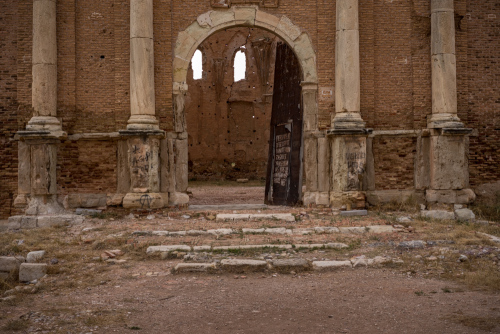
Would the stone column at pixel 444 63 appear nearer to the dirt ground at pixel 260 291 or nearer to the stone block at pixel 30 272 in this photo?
the dirt ground at pixel 260 291

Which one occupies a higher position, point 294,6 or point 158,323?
point 294,6

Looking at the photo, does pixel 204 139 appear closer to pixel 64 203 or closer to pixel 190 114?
pixel 190 114

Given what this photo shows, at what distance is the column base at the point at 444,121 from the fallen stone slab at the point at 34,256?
766 cm

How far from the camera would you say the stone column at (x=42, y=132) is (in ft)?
30.3

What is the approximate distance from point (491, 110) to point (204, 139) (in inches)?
671

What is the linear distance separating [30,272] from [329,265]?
11.4ft

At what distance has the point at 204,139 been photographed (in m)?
25.5

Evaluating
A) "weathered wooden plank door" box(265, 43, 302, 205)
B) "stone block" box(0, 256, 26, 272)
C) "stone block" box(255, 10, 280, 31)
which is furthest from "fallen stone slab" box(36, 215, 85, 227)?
"stone block" box(255, 10, 280, 31)

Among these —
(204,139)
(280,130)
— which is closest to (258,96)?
(204,139)

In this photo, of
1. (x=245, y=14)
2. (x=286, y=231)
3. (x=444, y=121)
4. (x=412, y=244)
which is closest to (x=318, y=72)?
(x=245, y=14)

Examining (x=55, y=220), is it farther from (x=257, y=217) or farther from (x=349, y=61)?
(x=349, y=61)

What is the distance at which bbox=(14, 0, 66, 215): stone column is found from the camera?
9.23 m

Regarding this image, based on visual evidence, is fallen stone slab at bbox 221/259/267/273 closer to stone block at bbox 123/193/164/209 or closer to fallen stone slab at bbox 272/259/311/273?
fallen stone slab at bbox 272/259/311/273

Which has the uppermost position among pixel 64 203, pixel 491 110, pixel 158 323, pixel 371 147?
pixel 491 110
